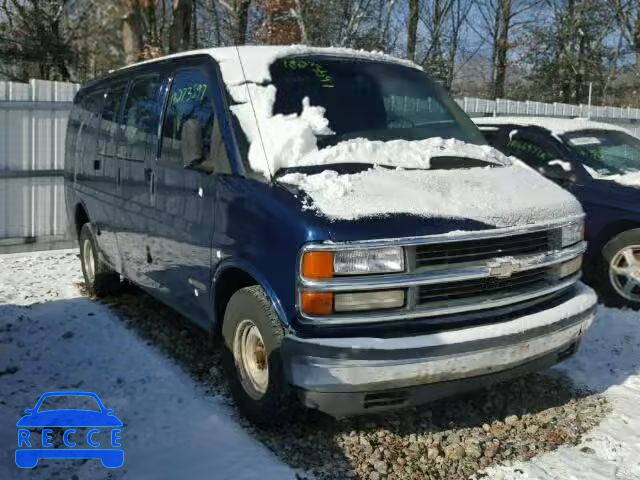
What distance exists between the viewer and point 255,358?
3.64 m

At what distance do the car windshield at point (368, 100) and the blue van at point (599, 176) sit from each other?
224 centimetres

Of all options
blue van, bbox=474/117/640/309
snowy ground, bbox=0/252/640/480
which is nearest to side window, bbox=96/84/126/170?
snowy ground, bbox=0/252/640/480

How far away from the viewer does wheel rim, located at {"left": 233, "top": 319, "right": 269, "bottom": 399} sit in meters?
3.56

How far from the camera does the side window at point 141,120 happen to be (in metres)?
4.73

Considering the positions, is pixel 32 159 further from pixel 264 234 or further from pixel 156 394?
pixel 264 234

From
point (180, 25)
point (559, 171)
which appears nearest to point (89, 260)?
point (559, 171)

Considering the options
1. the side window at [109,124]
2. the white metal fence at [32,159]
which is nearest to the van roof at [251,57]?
the side window at [109,124]

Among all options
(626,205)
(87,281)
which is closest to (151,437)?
(87,281)

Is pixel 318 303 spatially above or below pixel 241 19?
below

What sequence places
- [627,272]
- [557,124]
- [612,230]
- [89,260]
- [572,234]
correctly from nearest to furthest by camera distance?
[572,234] → [627,272] → [612,230] → [89,260] → [557,124]

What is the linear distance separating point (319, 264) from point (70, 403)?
80.8 inches

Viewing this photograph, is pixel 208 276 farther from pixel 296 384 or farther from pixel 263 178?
pixel 296 384

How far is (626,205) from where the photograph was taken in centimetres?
606

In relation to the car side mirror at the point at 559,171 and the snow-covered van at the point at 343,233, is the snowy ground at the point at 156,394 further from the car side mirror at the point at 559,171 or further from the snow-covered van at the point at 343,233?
the car side mirror at the point at 559,171
